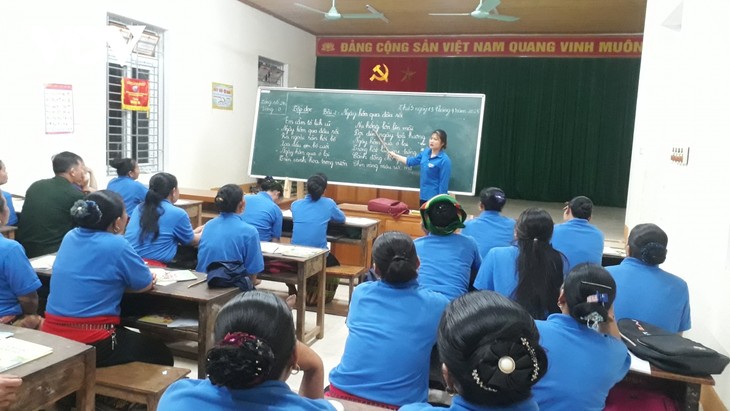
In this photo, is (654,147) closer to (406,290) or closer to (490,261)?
(490,261)

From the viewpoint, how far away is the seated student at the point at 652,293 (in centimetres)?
236

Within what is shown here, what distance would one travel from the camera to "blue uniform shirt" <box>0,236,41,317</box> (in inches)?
88.4

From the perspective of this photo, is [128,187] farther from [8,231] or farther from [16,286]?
[16,286]

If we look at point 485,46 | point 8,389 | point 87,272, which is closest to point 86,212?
point 87,272

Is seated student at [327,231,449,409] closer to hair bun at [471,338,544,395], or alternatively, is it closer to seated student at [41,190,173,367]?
hair bun at [471,338,544,395]

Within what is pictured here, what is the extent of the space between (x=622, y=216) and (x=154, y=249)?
807 centimetres

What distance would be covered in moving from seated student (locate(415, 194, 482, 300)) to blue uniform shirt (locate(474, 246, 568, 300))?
0.17 meters

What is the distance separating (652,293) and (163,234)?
2618 mm

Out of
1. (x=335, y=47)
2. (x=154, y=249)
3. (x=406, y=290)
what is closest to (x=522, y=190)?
(x=335, y=47)

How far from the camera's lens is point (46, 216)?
3480 mm

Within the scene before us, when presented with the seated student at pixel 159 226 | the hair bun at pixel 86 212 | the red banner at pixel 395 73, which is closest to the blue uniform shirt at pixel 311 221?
the seated student at pixel 159 226

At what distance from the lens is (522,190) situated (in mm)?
Result: 10648

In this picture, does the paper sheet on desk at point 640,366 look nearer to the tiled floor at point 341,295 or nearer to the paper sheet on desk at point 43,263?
the tiled floor at point 341,295

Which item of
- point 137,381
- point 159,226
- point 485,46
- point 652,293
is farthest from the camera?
point 485,46
